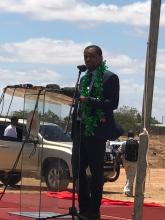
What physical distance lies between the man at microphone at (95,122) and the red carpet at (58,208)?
78 cm

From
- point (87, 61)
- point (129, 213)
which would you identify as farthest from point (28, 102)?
point (129, 213)

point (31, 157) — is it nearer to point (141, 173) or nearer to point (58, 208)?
point (58, 208)

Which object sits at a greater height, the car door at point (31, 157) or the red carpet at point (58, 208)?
the car door at point (31, 157)

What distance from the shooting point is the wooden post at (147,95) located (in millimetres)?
6703

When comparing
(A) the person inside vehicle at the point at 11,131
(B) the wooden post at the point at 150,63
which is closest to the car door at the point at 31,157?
(B) the wooden post at the point at 150,63

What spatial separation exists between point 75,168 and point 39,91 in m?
1.01

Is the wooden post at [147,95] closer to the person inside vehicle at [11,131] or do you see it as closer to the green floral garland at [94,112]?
the green floral garland at [94,112]

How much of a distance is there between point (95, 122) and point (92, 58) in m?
0.75

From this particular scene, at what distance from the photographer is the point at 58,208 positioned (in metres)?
8.99

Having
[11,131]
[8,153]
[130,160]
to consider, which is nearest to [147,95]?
[130,160]

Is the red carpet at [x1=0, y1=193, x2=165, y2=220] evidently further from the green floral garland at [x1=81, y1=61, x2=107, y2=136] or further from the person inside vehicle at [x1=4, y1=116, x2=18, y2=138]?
the person inside vehicle at [x1=4, y1=116, x2=18, y2=138]

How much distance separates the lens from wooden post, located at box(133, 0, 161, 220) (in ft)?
22.0

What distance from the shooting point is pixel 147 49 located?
6.79 metres

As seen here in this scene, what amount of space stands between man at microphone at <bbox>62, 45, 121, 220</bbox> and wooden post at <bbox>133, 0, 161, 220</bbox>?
2.61ft
